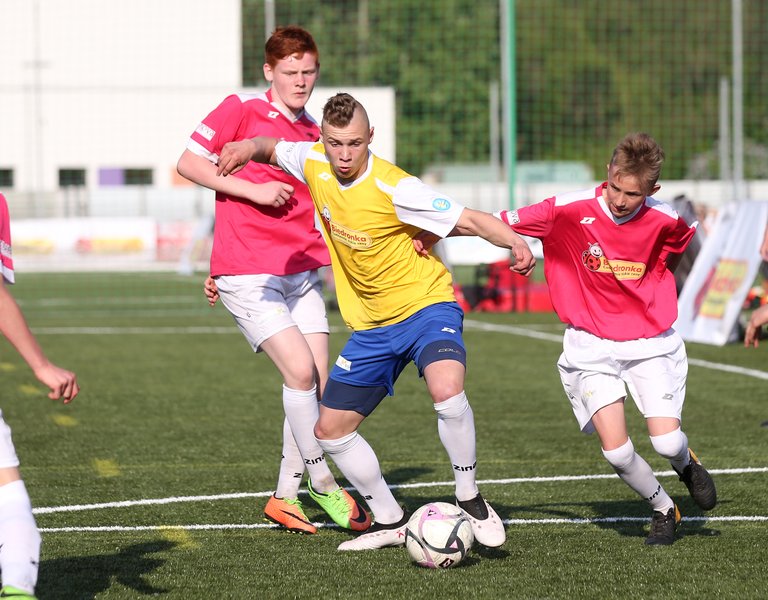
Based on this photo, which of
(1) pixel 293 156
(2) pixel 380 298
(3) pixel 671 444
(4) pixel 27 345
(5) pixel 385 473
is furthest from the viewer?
(5) pixel 385 473

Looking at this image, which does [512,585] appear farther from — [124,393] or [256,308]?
[124,393]

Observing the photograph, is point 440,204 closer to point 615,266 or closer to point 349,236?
point 349,236

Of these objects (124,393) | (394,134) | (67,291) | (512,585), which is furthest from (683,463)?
(394,134)

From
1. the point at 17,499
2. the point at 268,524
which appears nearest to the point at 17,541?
the point at 17,499

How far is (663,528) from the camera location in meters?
5.62

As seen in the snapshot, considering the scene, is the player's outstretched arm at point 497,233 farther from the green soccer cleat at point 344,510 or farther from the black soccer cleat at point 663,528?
the green soccer cleat at point 344,510

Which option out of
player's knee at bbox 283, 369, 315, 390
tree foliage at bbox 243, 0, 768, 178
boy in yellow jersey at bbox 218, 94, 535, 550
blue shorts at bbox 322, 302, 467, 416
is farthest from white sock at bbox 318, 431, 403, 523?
tree foliage at bbox 243, 0, 768, 178

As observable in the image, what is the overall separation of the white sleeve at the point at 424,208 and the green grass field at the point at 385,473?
1.37 m

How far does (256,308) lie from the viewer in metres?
6.05

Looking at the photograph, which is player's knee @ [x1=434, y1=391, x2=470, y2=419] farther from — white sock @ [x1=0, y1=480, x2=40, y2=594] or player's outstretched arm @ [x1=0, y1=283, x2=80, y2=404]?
white sock @ [x1=0, y1=480, x2=40, y2=594]

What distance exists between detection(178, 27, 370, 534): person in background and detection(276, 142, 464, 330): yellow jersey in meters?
0.44

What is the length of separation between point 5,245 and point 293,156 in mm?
1763

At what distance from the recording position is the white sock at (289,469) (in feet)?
20.5

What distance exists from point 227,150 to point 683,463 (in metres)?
2.40
